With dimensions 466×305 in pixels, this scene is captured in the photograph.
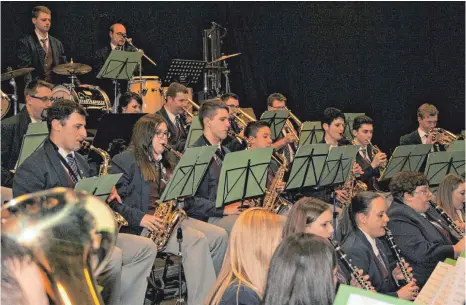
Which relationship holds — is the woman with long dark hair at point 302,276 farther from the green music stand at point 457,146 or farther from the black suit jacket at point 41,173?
the green music stand at point 457,146

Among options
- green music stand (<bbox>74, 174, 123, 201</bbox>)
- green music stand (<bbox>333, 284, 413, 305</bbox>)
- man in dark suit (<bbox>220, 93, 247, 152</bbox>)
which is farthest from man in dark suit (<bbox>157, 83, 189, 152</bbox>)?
green music stand (<bbox>333, 284, 413, 305</bbox>)

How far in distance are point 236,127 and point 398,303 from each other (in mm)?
6769

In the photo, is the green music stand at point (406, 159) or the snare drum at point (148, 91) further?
the snare drum at point (148, 91)

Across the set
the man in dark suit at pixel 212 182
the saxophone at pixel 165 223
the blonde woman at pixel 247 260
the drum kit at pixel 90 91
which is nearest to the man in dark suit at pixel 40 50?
the drum kit at pixel 90 91

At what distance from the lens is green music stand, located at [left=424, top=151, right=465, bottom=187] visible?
725 centimetres

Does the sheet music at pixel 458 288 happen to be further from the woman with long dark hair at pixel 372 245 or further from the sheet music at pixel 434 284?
the woman with long dark hair at pixel 372 245

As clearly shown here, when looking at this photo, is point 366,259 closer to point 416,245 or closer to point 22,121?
point 416,245

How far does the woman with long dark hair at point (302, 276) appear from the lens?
108 inches

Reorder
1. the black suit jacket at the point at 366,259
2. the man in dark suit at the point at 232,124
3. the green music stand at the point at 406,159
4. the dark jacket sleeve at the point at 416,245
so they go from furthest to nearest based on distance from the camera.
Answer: the man in dark suit at the point at 232,124 → the green music stand at the point at 406,159 → the dark jacket sleeve at the point at 416,245 → the black suit jacket at the point at 366,259

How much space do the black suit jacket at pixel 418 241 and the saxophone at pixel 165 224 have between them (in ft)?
5.31

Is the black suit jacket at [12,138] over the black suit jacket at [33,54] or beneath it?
beneath

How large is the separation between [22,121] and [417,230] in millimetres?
3416

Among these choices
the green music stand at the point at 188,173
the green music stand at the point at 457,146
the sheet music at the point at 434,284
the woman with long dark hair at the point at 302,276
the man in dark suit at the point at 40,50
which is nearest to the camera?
the woman with long dark hair at the point at 302,276

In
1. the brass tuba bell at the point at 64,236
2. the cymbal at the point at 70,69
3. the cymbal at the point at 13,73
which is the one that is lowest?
the cymbal at the point at 70,69
